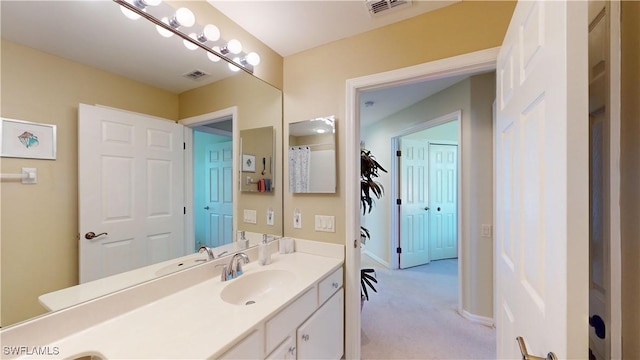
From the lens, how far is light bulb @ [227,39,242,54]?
1.49 metres

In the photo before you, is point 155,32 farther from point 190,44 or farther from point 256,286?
point 256,286

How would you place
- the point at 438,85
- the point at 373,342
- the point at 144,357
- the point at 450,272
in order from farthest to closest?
1. the point at 450,272
2. the point at 438,85
3. the point at 373,342
4. the point at 144,357

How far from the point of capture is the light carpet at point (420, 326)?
1.89 m

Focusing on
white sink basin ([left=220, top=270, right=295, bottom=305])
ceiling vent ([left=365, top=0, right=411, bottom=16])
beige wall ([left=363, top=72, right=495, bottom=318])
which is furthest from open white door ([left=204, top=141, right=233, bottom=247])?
beige wall ([left=363, top=72, right=495, bottom=318])

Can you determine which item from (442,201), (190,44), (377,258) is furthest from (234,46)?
(442,201)

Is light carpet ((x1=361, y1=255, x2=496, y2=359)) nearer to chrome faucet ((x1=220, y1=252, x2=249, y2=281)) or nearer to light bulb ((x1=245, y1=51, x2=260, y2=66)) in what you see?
chrome faucet ((x1=220, y1=252, x2=249, y2=281))

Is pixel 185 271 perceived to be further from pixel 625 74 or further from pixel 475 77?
pixel 475 77

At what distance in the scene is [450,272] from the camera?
3549 mm

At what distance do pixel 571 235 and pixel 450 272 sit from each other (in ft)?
11.8

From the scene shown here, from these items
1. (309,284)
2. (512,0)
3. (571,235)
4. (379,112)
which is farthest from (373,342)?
(379,112)

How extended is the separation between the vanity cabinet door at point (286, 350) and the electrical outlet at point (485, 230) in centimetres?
206

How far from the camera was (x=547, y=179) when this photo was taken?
59 cm

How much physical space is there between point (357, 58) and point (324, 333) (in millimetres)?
1837

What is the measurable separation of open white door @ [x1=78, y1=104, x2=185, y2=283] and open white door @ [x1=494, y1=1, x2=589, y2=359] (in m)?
1.49
